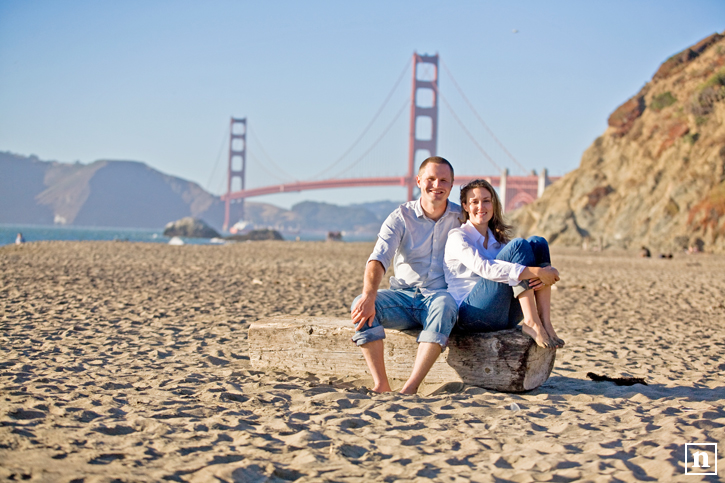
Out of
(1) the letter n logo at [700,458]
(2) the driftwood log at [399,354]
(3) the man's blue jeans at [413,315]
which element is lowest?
(1) the letter n logo at [700,458]

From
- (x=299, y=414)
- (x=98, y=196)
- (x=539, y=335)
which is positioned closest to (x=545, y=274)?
(x=539, y=335)

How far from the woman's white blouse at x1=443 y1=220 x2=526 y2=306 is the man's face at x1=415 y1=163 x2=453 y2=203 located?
144 millimetres

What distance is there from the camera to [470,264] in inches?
88.4

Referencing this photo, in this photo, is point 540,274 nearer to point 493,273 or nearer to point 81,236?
point 493,273

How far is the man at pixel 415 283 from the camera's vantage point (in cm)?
223

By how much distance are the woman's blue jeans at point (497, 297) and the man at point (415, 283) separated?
8cm

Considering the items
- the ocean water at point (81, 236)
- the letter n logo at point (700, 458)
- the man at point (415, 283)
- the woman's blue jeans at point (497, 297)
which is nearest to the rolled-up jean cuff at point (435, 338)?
the man at point (415, 283)

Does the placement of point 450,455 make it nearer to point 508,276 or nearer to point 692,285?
point 508,276

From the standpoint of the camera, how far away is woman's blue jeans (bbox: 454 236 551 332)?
2.23 metres

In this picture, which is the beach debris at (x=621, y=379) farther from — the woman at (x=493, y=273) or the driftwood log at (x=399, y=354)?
the woman at (x=493, y=273)

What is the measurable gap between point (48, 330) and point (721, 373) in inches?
134

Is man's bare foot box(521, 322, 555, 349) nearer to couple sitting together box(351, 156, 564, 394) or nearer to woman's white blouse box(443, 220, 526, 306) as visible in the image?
couple sitting together box(351, 156, 564, 394)

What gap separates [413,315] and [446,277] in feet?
0.68

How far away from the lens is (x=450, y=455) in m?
1.64
